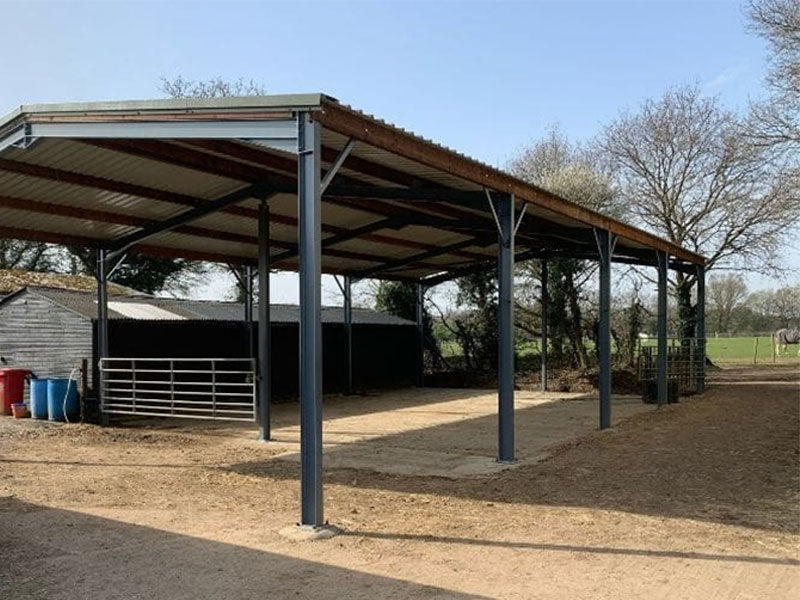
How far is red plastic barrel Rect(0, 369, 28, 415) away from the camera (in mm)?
13562

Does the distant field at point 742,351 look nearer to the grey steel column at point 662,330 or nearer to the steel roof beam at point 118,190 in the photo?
the grey steel column at point 662,330

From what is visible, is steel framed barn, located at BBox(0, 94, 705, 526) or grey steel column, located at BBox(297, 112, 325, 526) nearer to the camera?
grey steel column, located at BBox(297, 112, 325, 526)

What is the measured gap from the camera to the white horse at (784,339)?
1282 inches

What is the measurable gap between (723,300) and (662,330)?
37.5 metres

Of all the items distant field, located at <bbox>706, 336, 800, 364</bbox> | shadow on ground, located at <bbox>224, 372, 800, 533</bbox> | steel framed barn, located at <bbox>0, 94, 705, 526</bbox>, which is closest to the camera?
steel framed barn, located at <bbox>0, 94, 705, 526</bbox>

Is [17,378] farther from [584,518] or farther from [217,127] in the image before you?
[584,518]

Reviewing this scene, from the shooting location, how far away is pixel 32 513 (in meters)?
6.28

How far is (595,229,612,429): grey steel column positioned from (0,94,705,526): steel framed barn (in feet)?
0.07

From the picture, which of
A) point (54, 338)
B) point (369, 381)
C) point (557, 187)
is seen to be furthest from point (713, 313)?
point (54, 338)

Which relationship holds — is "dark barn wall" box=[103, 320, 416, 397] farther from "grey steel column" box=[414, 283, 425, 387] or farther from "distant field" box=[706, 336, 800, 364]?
"distant field" box=[706, 336, 800, 364]

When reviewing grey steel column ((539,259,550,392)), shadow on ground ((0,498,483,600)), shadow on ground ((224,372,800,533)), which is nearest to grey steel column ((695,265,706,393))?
grey steel column ((539,259,550,392))

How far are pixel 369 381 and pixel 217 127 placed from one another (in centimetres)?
1528

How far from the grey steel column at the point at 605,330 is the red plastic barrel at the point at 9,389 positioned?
34.2ft

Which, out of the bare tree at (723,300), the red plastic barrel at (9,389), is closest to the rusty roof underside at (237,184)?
the red plastic barrel at (9,389)
